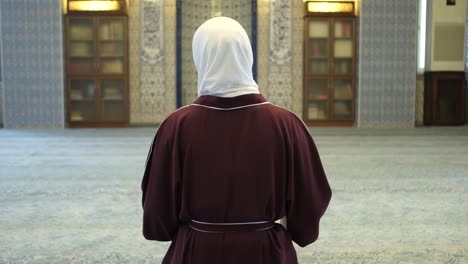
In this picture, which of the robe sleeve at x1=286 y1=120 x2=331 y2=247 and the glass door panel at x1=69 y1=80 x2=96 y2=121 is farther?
the glass door panel at x1=69 y1=80 x2=96 y2=121

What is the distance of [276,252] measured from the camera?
1561 mm

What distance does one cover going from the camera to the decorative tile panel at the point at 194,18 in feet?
37.7

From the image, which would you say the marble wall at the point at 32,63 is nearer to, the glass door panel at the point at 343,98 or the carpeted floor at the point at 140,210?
the carpeted floor at the point at 140,210

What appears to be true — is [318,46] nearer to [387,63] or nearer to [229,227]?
[387,63]

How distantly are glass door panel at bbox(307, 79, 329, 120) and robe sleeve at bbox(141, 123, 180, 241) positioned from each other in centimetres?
981

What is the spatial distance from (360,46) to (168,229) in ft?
32.8

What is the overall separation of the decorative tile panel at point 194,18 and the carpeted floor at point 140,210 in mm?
3727

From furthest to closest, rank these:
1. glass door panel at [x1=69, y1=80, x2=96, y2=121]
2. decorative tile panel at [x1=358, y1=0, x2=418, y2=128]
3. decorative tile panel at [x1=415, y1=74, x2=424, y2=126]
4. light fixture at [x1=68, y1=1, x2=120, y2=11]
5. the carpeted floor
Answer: decorative tile panel at [x1=415, y1=74, x2=424, y2=126] < decorative tile panel at [x1=358, y1=0, x2=418, y2=128] < glass door panel at [x1=69, y1=80, x2=96, y2=121] < light fixture at [x1=68, y1=1, x2=120, y2=11] < the carpeted floor

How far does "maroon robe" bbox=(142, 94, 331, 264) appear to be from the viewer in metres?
1.51

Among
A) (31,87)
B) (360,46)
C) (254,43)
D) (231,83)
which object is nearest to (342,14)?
(360,46)

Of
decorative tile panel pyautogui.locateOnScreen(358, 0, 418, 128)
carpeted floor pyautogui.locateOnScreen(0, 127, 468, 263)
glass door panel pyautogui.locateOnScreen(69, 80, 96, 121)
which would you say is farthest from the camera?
decorative tile panel pyautogui.locateOnScreen(358, 0, 418, 128)

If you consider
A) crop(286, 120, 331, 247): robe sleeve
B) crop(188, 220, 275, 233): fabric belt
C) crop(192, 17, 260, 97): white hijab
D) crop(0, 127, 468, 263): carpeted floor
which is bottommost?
crop(0, 127, 468, 263): carpeted floor

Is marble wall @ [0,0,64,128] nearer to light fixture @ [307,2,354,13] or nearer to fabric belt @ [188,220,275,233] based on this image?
light fixture @ [307,2,354,13]

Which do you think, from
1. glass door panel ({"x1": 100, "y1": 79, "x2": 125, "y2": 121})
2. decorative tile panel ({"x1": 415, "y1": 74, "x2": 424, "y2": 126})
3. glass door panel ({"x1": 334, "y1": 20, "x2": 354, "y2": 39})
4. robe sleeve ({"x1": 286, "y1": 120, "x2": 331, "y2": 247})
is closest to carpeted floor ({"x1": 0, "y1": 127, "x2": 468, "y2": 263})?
robe sleeve ({"x1": 286, "y1": 120, "x2": 331, "y2": 247})
